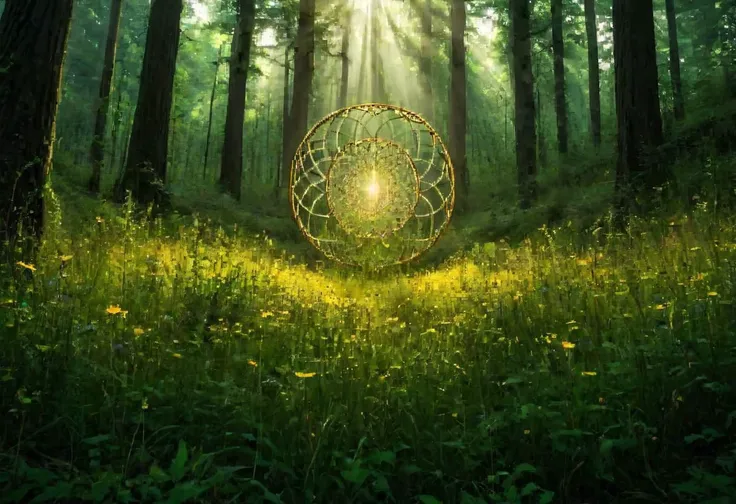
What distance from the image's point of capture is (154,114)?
10.2 metres

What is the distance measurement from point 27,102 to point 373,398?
167 inches

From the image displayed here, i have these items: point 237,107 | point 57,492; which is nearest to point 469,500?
point 57,492

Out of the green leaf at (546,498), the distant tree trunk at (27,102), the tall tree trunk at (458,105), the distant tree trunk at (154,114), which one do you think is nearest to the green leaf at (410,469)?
the green leaf at (546,498)

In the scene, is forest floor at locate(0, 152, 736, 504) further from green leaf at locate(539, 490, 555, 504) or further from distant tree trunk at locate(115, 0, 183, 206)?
distant tree trunk at locate(115, 0, 183, 206)

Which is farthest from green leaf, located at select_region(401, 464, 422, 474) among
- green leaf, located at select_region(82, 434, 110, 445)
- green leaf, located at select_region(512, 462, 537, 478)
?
green leaf, located at select_region(82, 434, 110, 445)

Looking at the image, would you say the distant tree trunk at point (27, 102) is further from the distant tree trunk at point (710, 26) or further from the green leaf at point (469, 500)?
the distant tree trunk at point (710, 26)

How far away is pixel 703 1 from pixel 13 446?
34125 millimetres

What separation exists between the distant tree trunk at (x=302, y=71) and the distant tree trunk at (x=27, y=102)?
8397 mm

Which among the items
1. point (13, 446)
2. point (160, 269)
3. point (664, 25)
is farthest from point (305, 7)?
point (664, 25)

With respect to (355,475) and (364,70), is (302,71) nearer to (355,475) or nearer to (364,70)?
(355,475)

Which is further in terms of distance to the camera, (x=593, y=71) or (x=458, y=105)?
(x=593, y=71)

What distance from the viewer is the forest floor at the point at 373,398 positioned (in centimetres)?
220

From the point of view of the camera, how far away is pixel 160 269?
5.30m

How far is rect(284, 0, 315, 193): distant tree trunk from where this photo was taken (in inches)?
525
